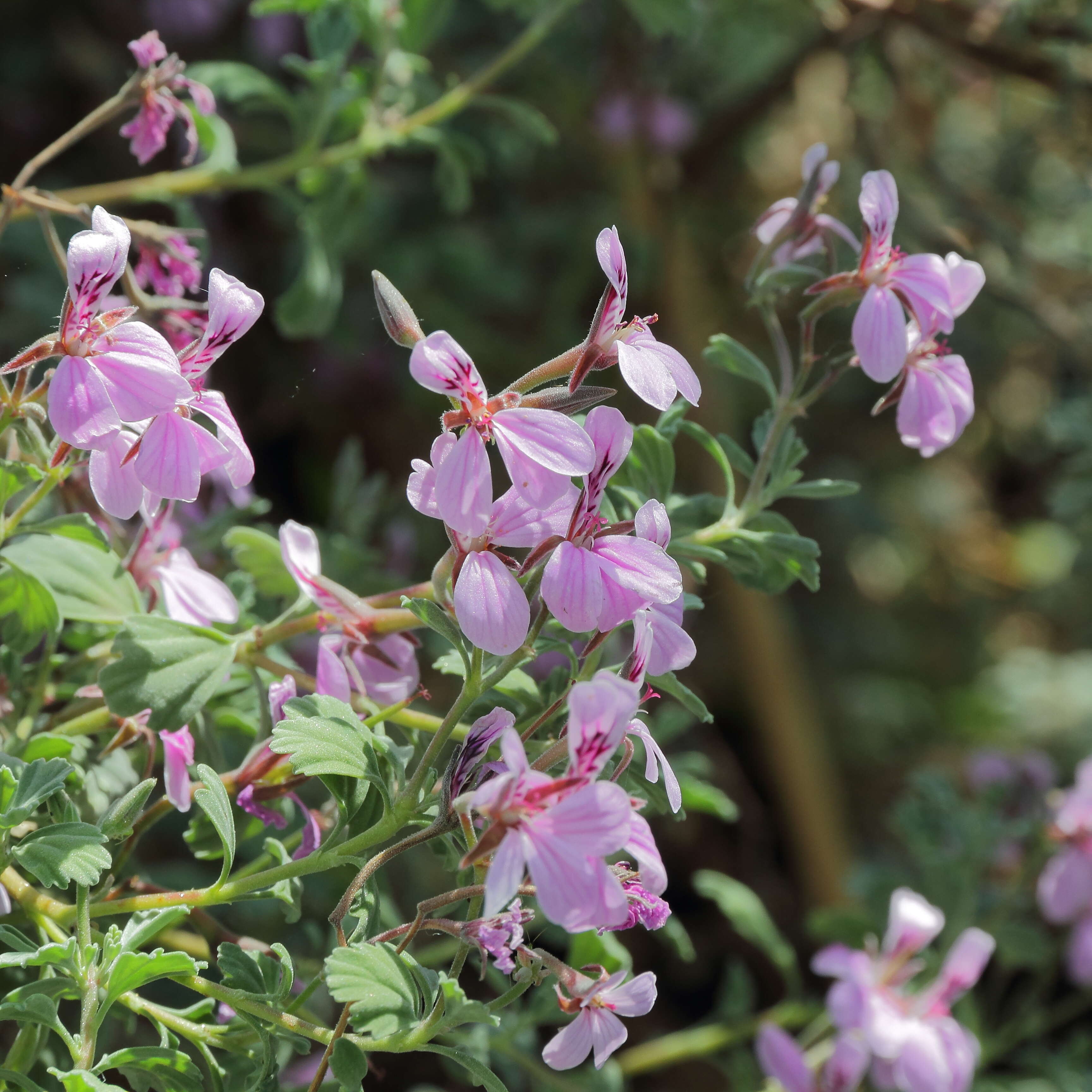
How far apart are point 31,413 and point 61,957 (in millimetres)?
246

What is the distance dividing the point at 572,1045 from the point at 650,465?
0.99 ft

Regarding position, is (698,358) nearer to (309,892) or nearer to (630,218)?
(630,218)

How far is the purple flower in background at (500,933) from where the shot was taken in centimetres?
46

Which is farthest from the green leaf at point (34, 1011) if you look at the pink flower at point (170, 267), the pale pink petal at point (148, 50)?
the pale pink petal at point (148, 50)

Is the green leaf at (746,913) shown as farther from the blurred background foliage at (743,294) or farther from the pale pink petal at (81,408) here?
the pale pink petal at (81,408)

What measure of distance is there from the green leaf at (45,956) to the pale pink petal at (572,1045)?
0.21 metres

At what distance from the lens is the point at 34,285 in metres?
1.20

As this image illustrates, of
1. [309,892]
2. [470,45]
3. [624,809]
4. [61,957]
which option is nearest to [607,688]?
[624,809]

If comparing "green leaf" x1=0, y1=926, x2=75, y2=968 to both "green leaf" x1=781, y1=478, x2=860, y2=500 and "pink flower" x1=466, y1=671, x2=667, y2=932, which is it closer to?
"pink flower" x1=466, y1=671, x2=667, y2=932

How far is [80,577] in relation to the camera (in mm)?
643

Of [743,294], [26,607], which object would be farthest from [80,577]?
[743,294]

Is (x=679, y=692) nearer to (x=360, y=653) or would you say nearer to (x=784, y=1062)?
(x=360, y=653)

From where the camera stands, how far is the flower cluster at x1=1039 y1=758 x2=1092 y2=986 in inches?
42.3

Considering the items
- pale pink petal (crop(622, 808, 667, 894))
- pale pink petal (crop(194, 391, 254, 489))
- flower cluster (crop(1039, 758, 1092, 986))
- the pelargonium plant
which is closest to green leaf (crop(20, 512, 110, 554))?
the pelargonium plant
